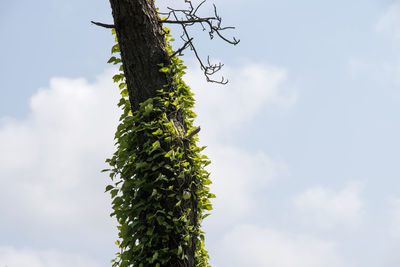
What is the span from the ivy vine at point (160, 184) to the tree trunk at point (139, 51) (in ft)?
0.37

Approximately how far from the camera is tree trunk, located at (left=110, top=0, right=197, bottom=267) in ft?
18.7

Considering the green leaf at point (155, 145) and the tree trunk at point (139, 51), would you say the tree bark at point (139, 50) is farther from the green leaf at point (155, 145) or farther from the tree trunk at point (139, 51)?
the green leaf at point (155, 145)

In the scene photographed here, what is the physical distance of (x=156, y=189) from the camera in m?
5.36

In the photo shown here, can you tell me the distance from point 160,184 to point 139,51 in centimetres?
169

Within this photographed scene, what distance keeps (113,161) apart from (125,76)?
1.10 meters

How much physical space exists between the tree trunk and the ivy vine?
0.11m

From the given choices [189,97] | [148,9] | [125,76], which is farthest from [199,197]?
[148,9]

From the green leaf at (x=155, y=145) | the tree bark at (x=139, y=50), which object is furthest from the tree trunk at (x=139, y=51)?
the green leaf at (x=155, y=145)

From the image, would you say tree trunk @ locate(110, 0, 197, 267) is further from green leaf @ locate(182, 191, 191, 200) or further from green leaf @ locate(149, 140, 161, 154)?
green leaf @ locate(182, 191, 191, 200)

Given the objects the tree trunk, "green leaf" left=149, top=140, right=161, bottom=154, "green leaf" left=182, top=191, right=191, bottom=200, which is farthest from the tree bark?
"green leaf" left=182, top=191, right=191, bottom=200

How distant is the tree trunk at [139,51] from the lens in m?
5.69

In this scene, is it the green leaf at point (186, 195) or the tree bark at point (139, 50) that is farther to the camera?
the tree bark at point (139, 50)

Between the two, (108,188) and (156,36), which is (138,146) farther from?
(156,36)

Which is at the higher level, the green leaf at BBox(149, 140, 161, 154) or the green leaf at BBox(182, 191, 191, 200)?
the green leaf at BBox(149, 140, 161, 154)
